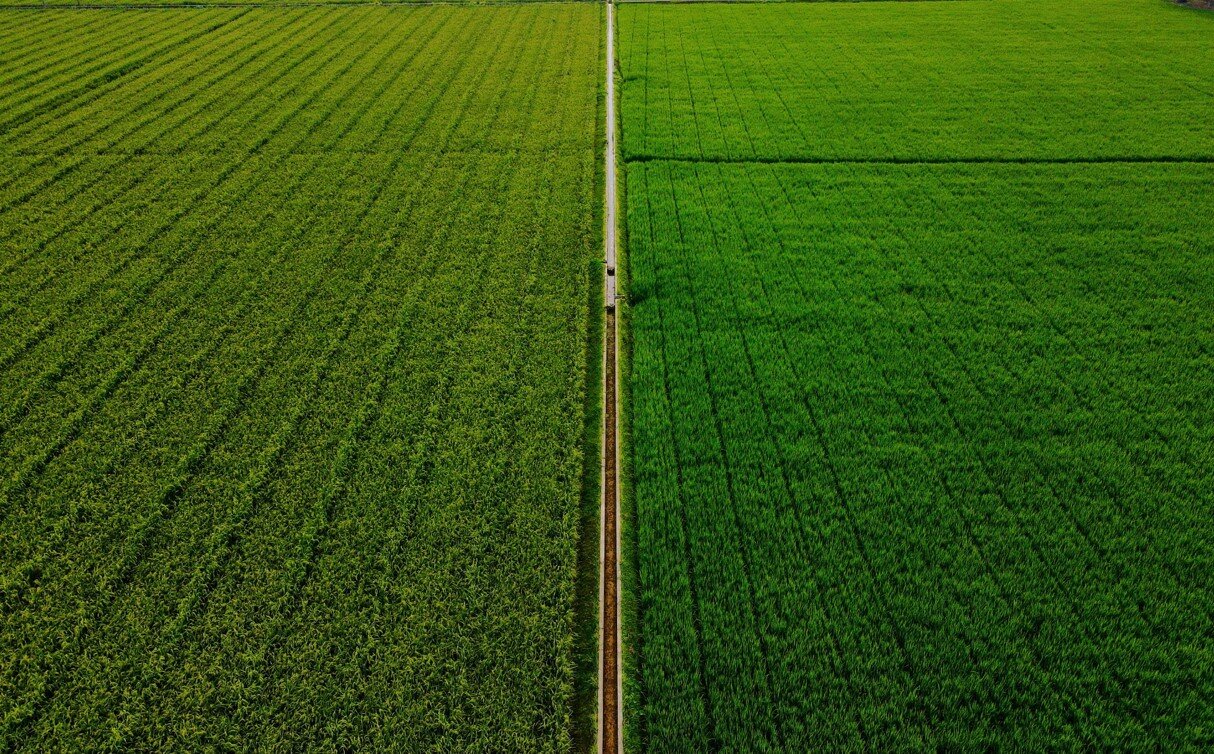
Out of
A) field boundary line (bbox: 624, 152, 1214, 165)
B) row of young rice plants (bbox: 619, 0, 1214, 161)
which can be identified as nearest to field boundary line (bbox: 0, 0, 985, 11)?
row of young rice plants (bbox: 619, 0, 1214, 161)

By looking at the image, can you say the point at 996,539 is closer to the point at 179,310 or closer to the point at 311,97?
the point at 179,310

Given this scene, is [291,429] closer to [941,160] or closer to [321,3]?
[941,160]

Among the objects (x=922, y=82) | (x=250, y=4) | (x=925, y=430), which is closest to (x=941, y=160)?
(x=922, y=82)

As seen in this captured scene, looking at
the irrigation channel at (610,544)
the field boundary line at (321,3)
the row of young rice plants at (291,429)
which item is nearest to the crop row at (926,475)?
the irrigation channel at (610,544)

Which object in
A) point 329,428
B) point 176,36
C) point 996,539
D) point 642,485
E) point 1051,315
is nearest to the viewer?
point 996,539

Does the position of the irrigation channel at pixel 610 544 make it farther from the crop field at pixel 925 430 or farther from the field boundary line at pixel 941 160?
the field boundary line at pixel 941 160

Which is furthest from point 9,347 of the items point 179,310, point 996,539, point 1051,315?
point 1051,315
